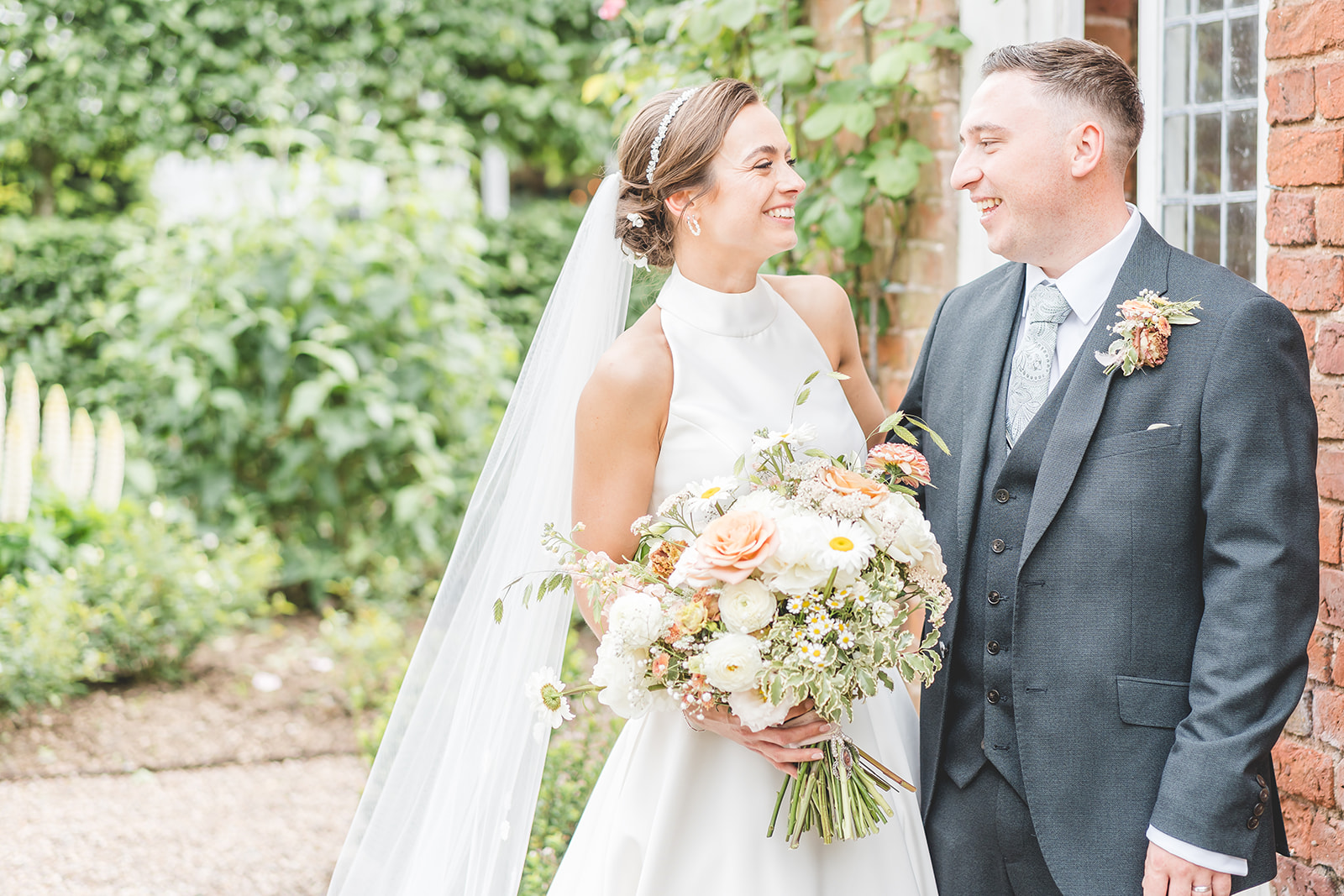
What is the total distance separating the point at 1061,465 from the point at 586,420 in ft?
2.83

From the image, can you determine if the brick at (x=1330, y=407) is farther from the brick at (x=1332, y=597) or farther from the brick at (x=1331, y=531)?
the brick at (x=1332, y=597)

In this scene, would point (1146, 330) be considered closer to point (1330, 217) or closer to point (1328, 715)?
point (1330, 217)

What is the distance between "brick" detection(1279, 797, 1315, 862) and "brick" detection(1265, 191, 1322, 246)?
3.83 feet

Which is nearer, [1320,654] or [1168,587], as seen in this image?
[1168,587]

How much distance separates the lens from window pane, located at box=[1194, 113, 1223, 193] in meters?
2.80

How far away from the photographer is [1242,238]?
2.77 meters

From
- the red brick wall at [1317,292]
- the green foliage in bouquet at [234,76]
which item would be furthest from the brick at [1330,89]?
the green foliage in bouquet at [234,76]

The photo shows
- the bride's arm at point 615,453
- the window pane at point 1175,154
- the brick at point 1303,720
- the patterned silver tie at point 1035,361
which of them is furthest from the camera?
the window pane at point 1175,154

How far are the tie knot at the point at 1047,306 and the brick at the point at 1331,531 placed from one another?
0.78 m

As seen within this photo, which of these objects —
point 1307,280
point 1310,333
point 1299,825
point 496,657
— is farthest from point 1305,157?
point 496,657

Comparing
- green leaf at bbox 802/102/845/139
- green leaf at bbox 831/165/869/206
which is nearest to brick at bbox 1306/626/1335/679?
green leaf at bbox 831/165/869/206

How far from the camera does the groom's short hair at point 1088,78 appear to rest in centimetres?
199

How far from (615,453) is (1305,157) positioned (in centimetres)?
152

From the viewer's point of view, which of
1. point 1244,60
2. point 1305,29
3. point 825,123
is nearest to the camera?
point 1305,29
